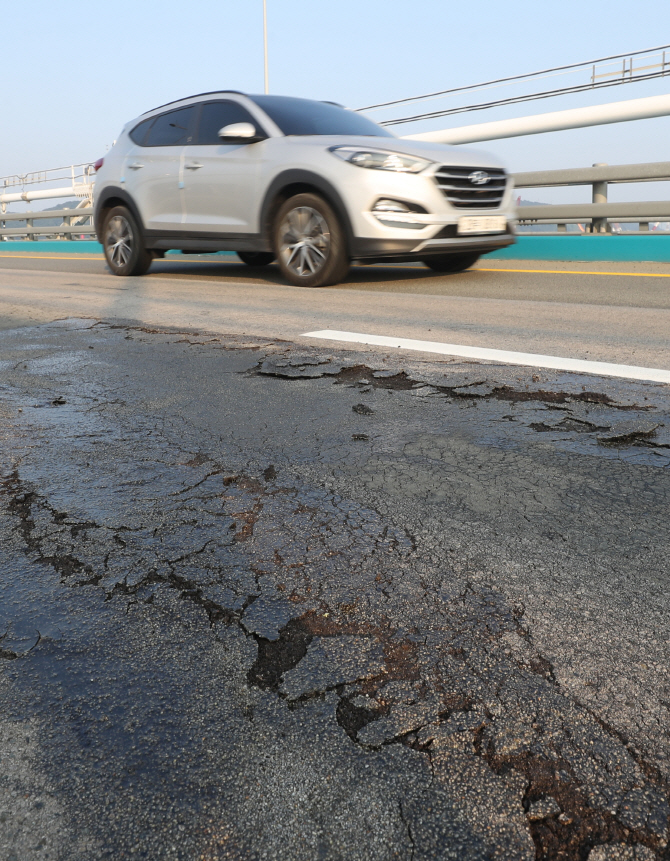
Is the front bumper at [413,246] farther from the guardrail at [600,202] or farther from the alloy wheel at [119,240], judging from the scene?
the alloy wheel at [119,240]

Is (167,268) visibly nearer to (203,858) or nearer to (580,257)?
(580,257)

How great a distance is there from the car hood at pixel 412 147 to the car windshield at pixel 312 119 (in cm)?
24

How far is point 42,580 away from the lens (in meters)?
1.84

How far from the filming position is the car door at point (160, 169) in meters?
8.50

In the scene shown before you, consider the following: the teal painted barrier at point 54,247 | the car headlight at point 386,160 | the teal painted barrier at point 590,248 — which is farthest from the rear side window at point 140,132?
the teal painted barrier at point 54,247

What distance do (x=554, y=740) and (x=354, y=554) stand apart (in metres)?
0.75

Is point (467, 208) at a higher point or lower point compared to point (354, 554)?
higher

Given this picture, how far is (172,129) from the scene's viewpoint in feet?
28.3

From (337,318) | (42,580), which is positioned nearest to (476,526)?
(42,580)

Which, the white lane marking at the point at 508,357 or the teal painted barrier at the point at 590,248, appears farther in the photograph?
the teal painted barrier at the point at 590,248

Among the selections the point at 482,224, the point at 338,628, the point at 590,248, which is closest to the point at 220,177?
the point at 482,224

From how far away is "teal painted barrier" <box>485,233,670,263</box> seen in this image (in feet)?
30.2

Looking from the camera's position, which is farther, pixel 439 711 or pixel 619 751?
pixel 439 711

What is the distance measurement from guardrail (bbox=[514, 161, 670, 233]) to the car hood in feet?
8.33
